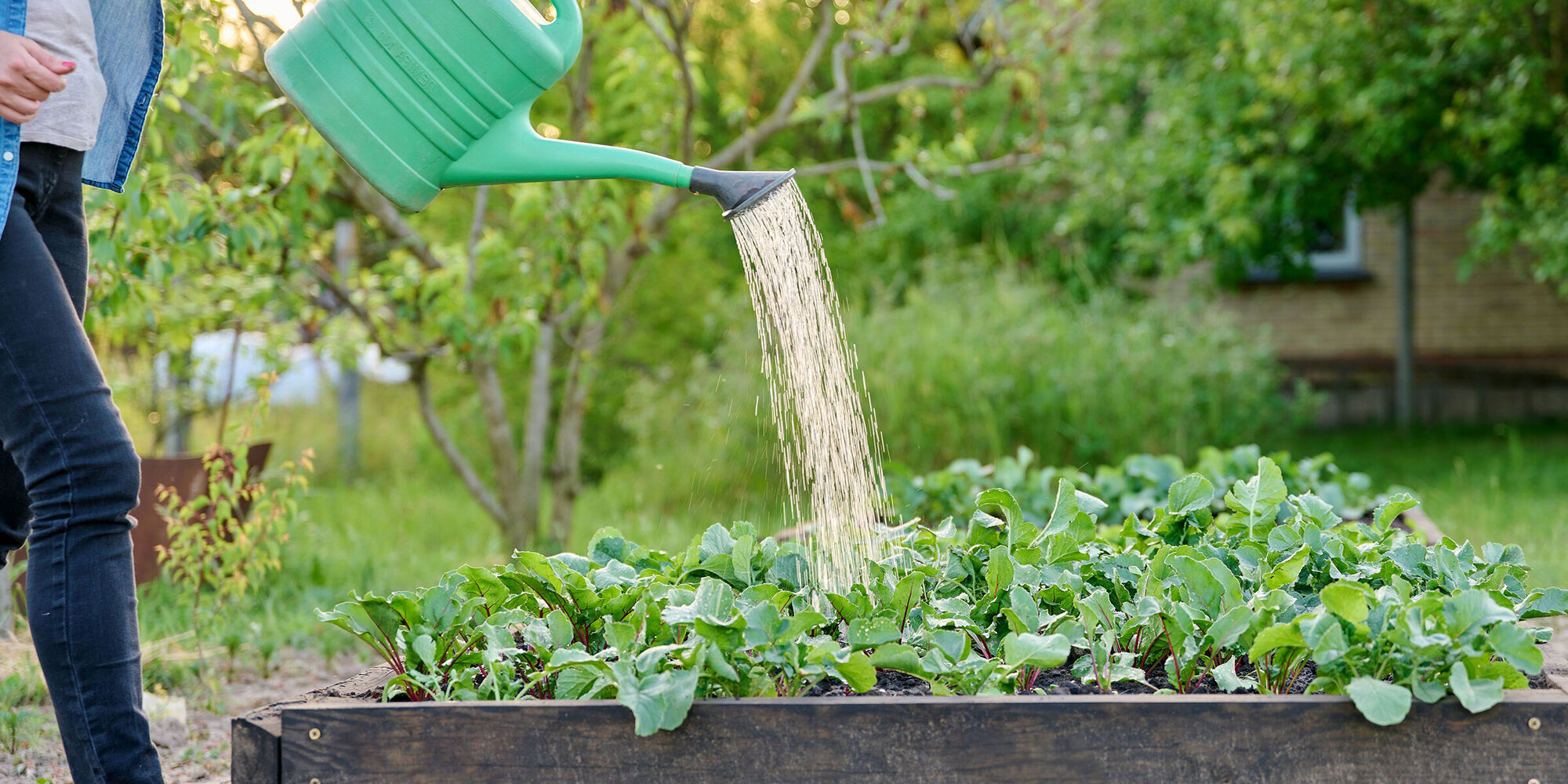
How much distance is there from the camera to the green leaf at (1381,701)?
1.22m

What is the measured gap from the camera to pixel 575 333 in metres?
5.82

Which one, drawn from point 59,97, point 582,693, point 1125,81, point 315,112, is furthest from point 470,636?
point 1125,81

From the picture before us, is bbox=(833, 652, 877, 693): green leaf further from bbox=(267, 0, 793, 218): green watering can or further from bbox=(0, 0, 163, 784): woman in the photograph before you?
bbox=(0, 0, 163, 784): woman

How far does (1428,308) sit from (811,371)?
11590 mm

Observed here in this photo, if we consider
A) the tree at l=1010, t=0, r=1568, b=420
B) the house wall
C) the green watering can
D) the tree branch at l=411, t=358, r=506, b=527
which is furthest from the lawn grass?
the house wall

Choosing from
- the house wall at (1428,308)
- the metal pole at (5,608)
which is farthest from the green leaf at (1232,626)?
the house wall at (1428,308)

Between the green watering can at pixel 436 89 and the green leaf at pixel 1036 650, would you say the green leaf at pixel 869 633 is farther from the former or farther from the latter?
the green watering can at pixel 436 89

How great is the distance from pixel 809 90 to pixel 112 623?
6908mm

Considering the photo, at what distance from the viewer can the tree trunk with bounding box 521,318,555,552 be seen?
14.2 feet

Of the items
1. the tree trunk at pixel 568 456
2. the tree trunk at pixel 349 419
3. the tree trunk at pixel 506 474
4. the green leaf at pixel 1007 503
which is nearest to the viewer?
the green leaf at pixel 1007 503

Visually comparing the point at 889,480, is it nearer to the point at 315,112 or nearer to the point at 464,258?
the point at 464,258

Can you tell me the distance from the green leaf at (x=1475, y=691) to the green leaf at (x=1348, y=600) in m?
0.11

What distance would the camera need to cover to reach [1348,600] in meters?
1.33

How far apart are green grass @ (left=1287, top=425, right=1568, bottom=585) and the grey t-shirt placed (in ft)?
13.4
